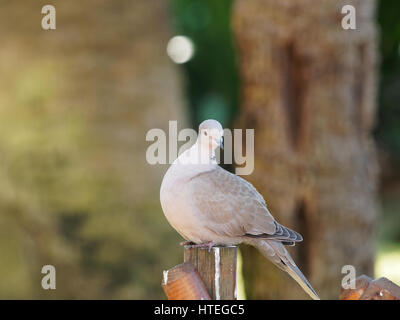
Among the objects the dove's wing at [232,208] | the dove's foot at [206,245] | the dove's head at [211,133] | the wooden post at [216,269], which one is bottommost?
the wooden post at [216,269]

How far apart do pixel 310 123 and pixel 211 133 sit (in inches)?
156

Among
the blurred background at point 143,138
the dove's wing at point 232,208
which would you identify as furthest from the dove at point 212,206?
the blurred background at point 143,138

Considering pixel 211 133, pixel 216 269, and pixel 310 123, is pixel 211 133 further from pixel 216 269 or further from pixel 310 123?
pixel 310 123

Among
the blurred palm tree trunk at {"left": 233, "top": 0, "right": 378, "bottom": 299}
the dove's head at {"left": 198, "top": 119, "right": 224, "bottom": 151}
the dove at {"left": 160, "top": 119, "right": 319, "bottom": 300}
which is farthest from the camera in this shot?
→ the blurred palm tree trunk at {"left": 233, "top": 0, "right": 378, "bottom": 299}

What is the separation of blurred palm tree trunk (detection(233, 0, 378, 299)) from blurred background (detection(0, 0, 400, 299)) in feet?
0.05

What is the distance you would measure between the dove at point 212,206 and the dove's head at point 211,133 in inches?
0.8

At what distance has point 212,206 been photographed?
126 inches

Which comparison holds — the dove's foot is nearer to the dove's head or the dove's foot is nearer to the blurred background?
the dove's head

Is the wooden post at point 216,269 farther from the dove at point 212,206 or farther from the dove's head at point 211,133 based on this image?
the dove's head at point 211,133

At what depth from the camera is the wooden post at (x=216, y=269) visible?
10.3 ft

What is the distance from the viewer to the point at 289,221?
22.2 feet

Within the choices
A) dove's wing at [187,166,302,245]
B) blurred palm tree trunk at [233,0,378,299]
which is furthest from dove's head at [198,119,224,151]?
blurred palm tree trunk at [233,0,378,299]

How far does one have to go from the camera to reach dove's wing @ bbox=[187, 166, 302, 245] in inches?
125
